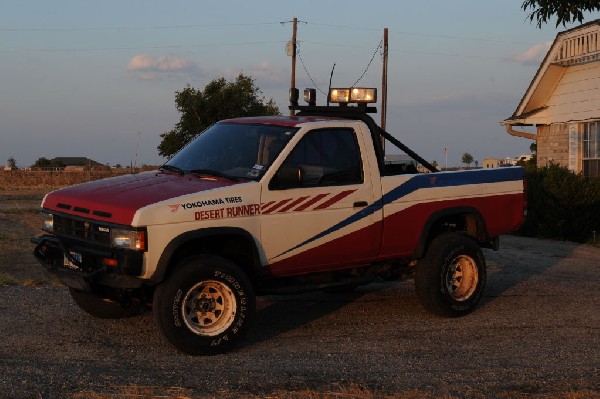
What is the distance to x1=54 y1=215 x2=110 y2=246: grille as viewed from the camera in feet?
22.4

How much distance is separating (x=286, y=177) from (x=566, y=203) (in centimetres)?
1237

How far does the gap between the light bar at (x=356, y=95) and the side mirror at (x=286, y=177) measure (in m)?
1.84

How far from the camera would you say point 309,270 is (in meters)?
7.86

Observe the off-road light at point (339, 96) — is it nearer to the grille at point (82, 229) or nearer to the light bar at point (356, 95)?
the light bar at point (356, 95)

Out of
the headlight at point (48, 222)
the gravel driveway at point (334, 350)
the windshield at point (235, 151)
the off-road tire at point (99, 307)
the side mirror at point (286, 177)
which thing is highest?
the windshield at point (235, 151)

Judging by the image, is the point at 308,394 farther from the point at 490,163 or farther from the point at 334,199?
the point at 490,163

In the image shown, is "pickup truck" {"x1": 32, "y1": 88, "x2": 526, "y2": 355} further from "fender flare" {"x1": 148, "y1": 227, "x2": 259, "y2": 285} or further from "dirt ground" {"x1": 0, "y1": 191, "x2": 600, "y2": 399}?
"dirt ground" {"x1": 0, "y1": 191, "x2": 600, "y2": 399}

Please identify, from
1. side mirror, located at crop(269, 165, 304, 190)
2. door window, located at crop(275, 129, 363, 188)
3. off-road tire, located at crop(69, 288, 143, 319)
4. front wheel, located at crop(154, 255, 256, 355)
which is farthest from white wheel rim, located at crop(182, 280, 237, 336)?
off-road tire, located at crop(69, 288, 143, 319)

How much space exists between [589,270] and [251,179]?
7.68 metres

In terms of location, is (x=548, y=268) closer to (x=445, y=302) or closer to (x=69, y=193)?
(x=445, y=302)

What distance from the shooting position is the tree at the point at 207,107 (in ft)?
159

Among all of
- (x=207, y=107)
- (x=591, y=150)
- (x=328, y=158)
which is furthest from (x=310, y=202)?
(x=207, y=107)

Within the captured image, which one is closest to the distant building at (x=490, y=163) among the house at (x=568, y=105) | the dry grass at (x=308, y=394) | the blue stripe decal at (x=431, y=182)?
the house at (x=568, y=105)

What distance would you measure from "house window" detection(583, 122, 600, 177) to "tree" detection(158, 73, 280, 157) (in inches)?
1201
